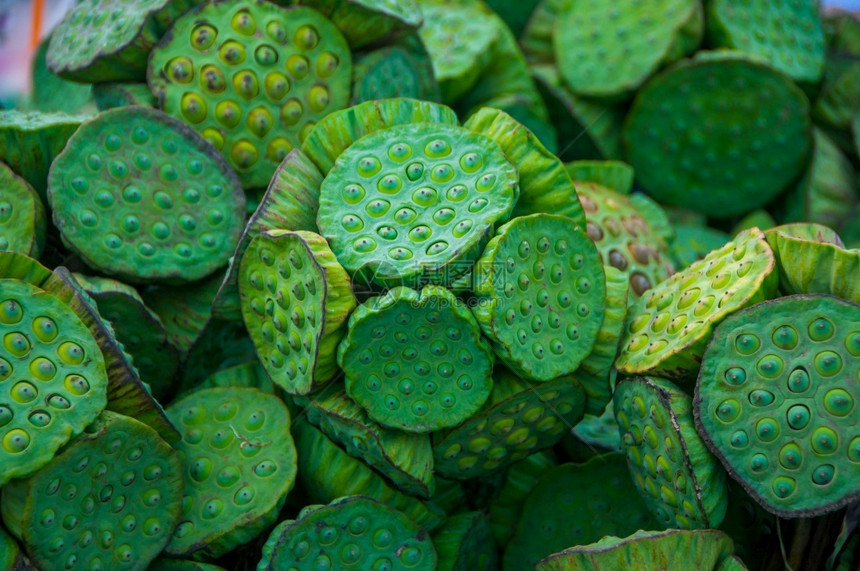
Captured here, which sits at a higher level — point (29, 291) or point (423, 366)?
point (29, 291)

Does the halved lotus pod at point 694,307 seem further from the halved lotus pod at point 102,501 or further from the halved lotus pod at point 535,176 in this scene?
the halved lotus pod at point 102,501

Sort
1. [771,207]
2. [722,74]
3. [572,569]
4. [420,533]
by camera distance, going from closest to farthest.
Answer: [572,569], [420,533], [722,74], [771,207]

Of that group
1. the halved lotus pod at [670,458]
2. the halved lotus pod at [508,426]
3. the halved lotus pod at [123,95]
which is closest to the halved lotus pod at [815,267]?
the halved lotus pod at [670,458]

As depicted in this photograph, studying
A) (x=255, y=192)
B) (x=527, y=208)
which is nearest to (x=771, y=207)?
(x=527, y=208)

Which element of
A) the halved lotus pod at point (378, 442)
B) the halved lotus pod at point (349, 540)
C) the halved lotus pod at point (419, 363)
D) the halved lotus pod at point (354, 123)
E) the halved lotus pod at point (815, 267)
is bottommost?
the halved lotus pod at point (349, 540)

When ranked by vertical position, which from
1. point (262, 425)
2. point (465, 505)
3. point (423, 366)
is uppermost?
point (423, 366)

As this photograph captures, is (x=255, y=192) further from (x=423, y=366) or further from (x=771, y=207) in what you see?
(x=771, y=207)
